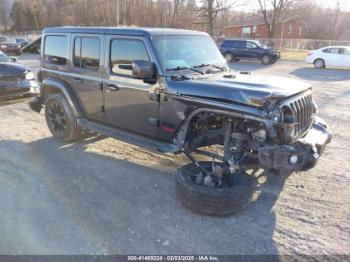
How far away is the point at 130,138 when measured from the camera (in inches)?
181

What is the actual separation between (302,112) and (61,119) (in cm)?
417

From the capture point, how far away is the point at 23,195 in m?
3.99

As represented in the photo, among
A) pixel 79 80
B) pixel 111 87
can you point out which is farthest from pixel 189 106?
pixel 79 80

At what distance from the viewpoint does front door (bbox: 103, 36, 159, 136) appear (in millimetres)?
4238

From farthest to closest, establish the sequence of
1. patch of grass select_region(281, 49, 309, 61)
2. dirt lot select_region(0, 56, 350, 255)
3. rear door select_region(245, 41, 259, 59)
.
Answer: patch of grass select_region(281, 49, 309, 61)
rear door select_region(245, 41, 259, 59)
dirt lot select_region(0, 56, 350, 255)

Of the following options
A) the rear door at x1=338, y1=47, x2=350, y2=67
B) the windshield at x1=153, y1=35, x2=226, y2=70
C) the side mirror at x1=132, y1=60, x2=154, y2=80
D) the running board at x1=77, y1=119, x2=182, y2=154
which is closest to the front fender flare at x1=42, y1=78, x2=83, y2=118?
the running board at x1=77, y1=119, x2=182, y2=154

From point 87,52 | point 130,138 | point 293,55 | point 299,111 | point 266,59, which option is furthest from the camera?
point 293,55

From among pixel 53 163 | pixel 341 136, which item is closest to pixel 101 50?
pixel 53 163

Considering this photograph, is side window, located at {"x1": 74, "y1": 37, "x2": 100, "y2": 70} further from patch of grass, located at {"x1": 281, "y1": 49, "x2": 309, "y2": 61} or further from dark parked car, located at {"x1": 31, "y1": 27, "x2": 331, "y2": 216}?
patch of grass, located at {"x1": 281, "y1": 49, "x2": 309, "y2": 61}

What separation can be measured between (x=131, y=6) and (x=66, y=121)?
47526mm

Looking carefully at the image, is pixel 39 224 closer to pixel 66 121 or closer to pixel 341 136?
pixel 66 121

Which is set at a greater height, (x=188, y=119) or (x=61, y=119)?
(x=188, y=119)

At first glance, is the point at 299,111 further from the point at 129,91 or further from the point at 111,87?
the point at 111,87

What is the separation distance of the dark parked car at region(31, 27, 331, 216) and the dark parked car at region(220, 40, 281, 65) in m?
18.6
